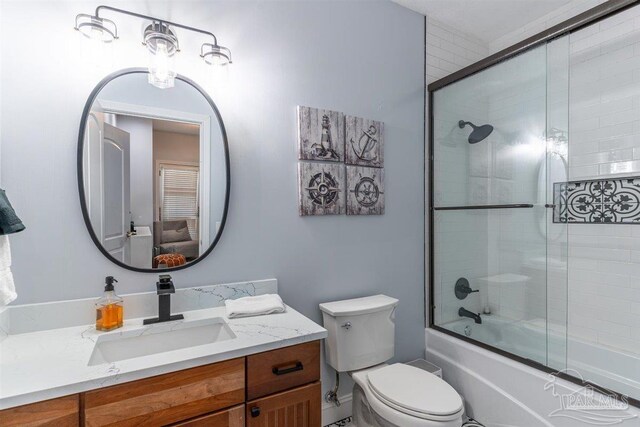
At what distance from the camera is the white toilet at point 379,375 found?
1.40 meters

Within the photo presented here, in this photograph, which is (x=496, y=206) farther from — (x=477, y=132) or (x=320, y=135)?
(x=320, y=135)

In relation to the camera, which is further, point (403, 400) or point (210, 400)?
point (403, 400)

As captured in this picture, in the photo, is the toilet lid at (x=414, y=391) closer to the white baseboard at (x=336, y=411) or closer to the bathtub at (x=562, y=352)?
the white baseboard at (x=336, y=411)

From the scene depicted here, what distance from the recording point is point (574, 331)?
2135 mm

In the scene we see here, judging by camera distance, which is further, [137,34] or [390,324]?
[390,324]

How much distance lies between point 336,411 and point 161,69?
203cm

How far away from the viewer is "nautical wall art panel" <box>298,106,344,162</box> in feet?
5.92

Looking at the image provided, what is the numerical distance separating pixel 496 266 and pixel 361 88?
147 cm

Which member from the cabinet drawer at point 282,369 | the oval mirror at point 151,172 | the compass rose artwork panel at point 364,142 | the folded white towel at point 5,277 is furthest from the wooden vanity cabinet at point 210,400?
the compass rose artwork panel at point 364,142

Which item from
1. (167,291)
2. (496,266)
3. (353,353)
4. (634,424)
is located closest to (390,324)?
(353,353)

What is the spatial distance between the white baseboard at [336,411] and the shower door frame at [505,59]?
31.0 inches

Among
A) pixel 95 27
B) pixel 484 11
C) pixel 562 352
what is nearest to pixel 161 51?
pixel 95 27

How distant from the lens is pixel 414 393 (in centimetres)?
151

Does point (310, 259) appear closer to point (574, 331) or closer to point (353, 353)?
point (353, 353)
